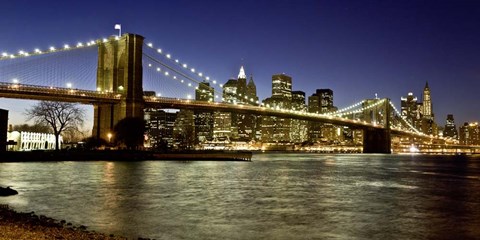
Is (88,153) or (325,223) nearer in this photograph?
(325,223)

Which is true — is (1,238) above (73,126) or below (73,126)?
below

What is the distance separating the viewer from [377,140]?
371ft

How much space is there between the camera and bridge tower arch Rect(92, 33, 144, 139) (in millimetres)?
64062

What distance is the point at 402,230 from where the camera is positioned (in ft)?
47.7

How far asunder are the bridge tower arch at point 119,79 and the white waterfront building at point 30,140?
18.9 meters

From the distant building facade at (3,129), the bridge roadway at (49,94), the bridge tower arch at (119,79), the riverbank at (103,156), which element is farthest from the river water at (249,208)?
the bridge tower arch at (119,79)

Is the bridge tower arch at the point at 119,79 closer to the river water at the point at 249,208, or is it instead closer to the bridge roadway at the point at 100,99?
the bridge roadway at the point at 100,99

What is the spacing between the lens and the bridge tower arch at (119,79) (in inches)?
2522

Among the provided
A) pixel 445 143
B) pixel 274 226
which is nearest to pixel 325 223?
pixel 274 226

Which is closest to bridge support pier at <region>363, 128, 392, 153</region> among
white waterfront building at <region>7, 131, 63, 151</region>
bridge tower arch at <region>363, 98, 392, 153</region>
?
bridge tower arch at <region>363, 98, 392, 153</region>

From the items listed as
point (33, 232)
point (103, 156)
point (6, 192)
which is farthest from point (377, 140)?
point (33, 232)

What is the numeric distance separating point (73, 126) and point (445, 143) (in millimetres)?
114523

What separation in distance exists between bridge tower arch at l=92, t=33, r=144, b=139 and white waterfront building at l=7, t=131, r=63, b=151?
1887 cm

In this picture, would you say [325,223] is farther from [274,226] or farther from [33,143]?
[33,143]
